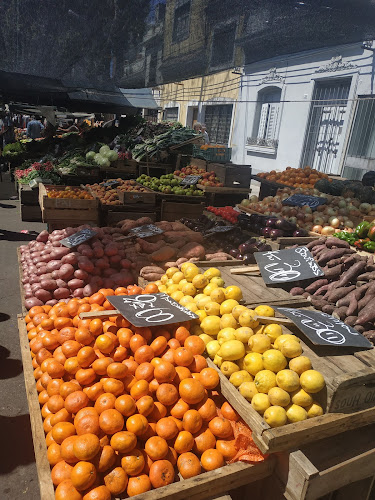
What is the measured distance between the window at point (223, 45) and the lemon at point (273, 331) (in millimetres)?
14168

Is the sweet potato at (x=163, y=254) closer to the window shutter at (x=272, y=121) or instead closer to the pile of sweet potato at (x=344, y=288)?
the pile of sweet potato at (x=344, y=288)

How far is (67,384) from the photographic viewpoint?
212 centimetres

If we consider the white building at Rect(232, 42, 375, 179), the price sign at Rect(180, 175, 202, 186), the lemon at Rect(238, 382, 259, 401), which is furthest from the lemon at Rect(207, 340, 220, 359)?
the white building at Rect(232, 42, 375, 179)

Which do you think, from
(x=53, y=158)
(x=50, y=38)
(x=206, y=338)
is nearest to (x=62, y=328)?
(x=206, y=338)

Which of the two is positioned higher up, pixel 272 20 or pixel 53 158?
pixel 272 20

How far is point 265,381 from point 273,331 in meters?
0.38

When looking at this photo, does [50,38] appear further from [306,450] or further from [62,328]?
[306,450]

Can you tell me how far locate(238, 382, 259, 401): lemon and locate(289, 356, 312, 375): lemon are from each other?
0.24m

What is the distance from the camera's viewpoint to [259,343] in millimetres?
2127

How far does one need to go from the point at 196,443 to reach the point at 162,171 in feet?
27.6

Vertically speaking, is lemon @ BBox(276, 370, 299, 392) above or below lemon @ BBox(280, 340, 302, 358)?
below

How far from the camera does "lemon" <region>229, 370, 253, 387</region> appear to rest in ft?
6.68

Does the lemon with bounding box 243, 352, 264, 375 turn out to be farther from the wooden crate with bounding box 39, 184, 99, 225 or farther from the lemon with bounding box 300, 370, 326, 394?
the wooden crate with bounding box 39, 184, 99, 225

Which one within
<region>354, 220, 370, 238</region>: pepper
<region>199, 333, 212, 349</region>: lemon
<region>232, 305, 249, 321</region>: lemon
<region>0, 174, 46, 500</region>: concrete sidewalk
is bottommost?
<region>0, 174, 46, 500</region>: concrete sidewalk
